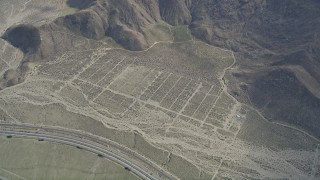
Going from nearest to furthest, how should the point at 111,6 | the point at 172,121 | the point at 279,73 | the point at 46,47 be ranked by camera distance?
the point at 172,121 < the point at 279,73 < the point at 46,47 < the point at 111,6

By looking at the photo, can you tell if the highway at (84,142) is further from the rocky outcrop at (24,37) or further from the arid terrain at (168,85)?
the rocky outcrop at (24,37)

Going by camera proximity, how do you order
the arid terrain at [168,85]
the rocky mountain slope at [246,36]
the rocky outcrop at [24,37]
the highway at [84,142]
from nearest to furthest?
the highway at [84,142] → the arid terrain at [168,85] → the rocky mountain slope at [246,36] → the rocky outcrop at [24,37]

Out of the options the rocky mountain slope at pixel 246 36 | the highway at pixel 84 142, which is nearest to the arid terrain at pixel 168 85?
the rocky mountain slope at pixel 246 36

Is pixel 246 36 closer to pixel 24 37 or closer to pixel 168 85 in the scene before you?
pixel 168 85

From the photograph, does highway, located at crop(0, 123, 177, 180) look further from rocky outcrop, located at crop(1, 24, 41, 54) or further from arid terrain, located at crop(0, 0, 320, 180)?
rocky outcrop, located at crop(1, 24, 41, 54)

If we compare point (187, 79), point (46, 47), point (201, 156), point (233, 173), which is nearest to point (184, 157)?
point (201, 156)

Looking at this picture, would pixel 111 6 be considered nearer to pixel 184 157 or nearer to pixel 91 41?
pixel 91 41
